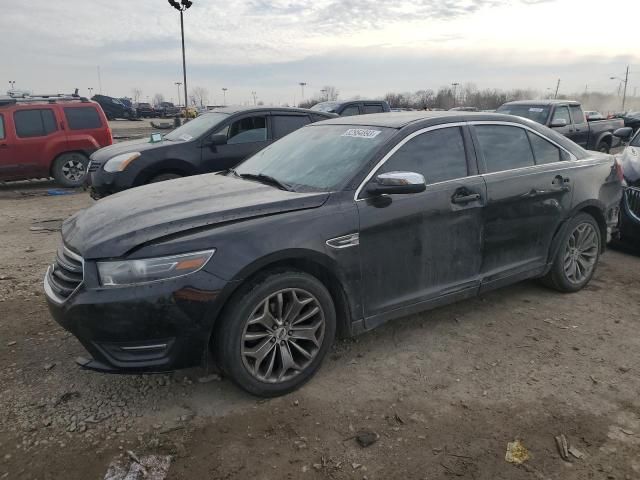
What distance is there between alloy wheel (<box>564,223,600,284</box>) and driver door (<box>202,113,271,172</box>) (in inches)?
180

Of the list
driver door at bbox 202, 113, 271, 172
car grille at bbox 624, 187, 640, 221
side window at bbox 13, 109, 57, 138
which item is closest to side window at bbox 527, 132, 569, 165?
car grille at bbox 624, 187, 640, 221

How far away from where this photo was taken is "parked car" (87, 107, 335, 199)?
7.29m

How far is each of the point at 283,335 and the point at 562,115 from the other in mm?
11195

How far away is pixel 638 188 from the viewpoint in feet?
19.2

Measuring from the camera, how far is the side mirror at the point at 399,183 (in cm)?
326

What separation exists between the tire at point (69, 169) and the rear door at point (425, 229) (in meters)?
Answer: 9.59

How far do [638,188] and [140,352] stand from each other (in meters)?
5.70

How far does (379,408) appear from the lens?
3.08 m

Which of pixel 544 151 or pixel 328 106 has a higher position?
pixel 328 106

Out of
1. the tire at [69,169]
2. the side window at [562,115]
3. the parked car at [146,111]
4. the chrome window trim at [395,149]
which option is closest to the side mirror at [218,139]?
the chrome window trim at [395,149]

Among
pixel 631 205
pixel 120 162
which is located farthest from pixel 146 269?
pixel 631 205

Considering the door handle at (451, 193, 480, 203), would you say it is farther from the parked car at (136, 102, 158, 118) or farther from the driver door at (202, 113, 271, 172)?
the parked car at (136, 102, 158, 118)

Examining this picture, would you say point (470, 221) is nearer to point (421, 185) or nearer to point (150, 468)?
point (421, 185)

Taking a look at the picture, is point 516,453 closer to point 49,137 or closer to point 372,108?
point 372,108
